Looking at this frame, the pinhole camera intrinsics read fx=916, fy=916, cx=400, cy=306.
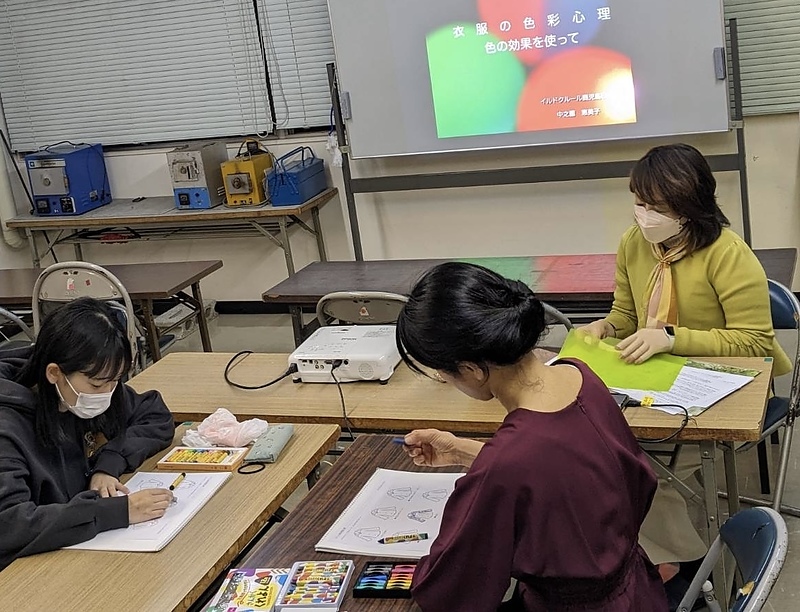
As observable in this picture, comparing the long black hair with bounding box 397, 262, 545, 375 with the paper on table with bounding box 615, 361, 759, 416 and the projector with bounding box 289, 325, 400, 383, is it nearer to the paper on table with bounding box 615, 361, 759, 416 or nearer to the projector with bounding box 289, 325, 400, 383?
the paper on table with bounding box 615, 361, 759, 416

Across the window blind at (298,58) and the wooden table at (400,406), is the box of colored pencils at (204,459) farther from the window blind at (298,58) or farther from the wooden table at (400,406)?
the window blind at (298,58)

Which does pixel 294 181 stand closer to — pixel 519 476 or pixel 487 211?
pixel 487 211

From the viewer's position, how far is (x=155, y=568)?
1662 mm

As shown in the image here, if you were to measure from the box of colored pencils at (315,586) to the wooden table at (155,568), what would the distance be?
176 millimetres

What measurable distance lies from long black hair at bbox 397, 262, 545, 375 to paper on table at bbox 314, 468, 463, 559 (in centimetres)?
45

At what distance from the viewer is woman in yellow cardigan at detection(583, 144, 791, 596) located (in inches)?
91.1

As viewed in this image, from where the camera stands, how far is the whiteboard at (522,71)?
405cm

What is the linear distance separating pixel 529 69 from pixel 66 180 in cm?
274

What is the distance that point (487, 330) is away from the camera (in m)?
1.32

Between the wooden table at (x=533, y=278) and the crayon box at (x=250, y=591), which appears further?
the wooden table at (x=533, y=278)

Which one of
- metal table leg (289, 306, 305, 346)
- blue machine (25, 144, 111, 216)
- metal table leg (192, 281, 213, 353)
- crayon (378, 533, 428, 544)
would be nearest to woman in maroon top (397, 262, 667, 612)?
crayon (378, 533, 428, 544)

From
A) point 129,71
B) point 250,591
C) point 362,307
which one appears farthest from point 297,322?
point 129,71

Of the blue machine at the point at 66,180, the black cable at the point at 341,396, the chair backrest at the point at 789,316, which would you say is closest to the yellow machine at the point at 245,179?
the blue machine at the point at 66,180

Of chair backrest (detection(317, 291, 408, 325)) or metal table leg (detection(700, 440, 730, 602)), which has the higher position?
chair backrest (detection(317, 291, 408, 325))
